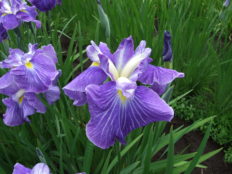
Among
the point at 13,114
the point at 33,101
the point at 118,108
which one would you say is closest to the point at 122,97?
the point at 118,108

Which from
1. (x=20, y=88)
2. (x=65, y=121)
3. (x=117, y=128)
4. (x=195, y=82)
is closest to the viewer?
(x=117, y=128)

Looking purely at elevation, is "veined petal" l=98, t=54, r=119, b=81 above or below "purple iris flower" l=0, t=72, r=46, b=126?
above

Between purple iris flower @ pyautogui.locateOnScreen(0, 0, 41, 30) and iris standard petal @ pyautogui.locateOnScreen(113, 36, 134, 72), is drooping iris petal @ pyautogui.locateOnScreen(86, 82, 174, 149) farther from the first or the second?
purple iris flower @ pyautogui.locateOnScreen(0, 0, 41, 30)

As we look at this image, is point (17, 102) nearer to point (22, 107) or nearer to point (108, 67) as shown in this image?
point (22, 107)

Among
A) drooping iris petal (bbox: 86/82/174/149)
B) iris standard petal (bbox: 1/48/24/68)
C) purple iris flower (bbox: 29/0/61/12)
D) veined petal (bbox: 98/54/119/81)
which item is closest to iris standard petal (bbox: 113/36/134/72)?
veined petal (bbox: 98/54/119/81)

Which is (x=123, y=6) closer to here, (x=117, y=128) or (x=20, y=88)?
(x=20, y=88)

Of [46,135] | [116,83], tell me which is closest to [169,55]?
[116,83]
